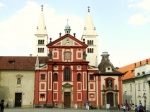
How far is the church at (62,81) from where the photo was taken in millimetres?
60844

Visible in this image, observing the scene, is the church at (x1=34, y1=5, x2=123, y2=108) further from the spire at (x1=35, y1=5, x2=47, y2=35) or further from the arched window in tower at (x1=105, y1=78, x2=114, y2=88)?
the spire at (x1=35, y1=5, x2=47, y2=35)

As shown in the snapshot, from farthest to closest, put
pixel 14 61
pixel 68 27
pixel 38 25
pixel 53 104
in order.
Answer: pixel 38 25 < pixel 68 27 < pixel 14 61 < pixel 53 104

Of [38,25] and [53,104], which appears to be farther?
[38,25]

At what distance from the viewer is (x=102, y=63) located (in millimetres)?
64500

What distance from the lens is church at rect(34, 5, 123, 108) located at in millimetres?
60781

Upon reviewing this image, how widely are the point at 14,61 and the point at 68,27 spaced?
16.1 m

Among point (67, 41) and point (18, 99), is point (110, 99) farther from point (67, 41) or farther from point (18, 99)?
point (18, 99)

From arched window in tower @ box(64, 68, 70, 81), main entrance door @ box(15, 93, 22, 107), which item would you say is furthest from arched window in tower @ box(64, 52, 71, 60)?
main entrance door @ box(15, 93, 22, 107)

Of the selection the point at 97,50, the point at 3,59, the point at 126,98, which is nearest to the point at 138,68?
the point at 126,98

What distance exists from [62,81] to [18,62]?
36.9 ft

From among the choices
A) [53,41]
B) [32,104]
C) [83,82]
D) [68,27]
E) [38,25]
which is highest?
[38,25]

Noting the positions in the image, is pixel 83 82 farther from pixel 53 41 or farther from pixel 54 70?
pixel 53 41

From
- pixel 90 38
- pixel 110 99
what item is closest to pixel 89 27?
pixel 90 38

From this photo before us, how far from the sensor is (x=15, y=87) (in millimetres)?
61469
